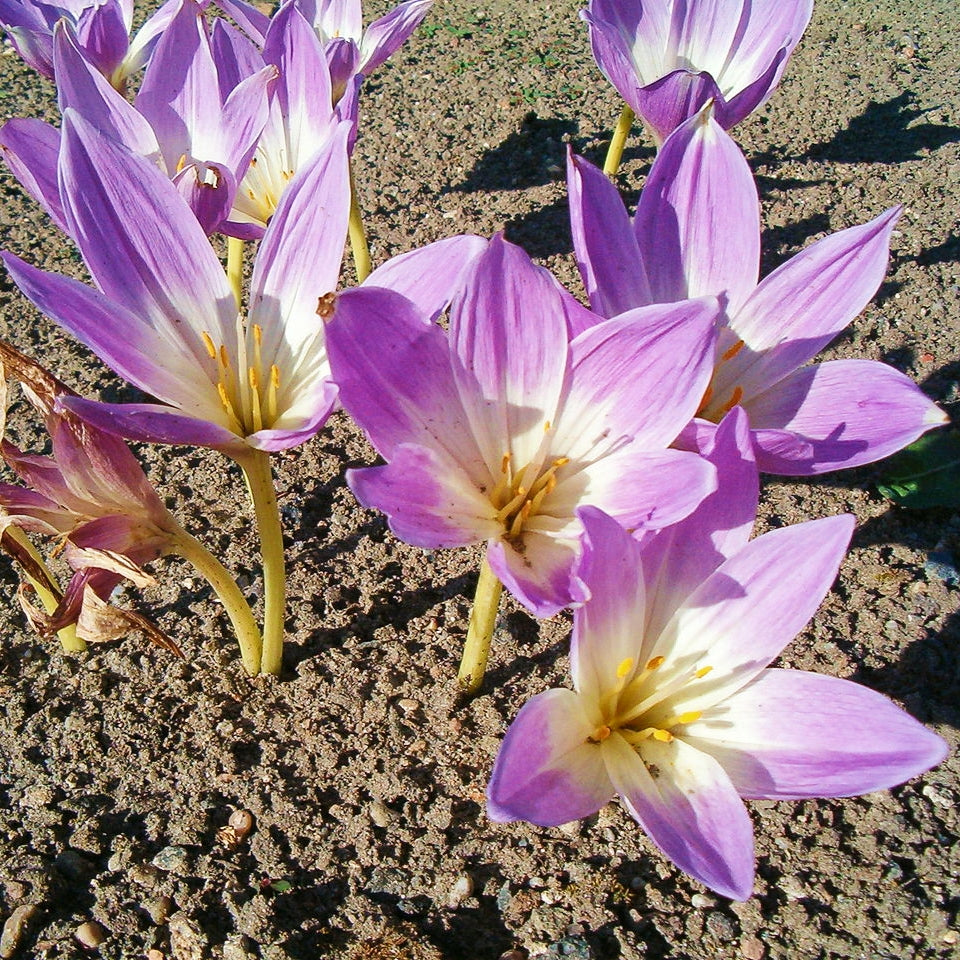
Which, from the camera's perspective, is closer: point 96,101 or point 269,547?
point 269,547

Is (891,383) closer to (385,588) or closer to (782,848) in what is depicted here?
(782,848)

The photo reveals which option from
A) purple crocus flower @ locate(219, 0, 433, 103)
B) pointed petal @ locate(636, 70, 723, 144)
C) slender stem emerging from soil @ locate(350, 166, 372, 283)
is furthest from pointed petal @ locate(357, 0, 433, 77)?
pointed petal @ locate(636, 70, 723, 144)

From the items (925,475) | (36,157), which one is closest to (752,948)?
(925,475)

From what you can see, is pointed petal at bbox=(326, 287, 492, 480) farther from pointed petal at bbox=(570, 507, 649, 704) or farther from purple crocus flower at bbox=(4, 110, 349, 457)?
pointed petal at bbox=(570, 507, 649, 704)

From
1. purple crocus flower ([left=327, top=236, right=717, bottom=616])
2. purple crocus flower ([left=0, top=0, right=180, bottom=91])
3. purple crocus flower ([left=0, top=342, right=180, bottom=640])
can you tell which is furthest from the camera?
purple crocus flower ([left=0, top=0, right=180, bottom=91])

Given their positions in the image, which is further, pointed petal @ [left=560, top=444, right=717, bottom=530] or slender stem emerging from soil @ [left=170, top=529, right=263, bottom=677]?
slender stem emerging from soil @ [left=170, top=529, right=263, bottom=677]

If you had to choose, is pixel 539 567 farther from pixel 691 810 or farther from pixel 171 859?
pixel 171 859
